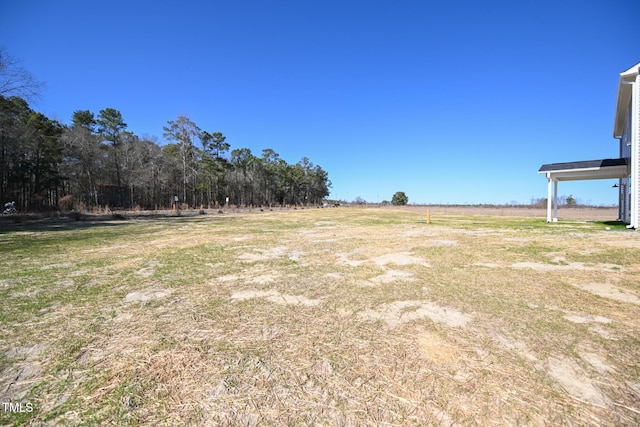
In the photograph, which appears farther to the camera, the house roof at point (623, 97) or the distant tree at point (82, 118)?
the distant tree at point (82, 118)

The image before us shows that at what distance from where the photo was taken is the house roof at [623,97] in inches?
381

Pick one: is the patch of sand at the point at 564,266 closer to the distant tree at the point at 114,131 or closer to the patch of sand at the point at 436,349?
the patch of sand at the point at 436,349

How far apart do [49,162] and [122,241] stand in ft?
80.3

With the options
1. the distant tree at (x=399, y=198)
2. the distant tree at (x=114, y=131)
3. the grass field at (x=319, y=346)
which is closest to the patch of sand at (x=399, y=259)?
the grass field at (x=319, y=346)

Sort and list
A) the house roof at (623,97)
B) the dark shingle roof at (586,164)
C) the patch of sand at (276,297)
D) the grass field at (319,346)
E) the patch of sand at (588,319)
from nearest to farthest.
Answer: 1. the grass field at (319,346)
2. the patch of sand at (588,319)
3. the patch of sand at (276,297)
4. the house roof at (623,97)
5. the dark shingle roof at (586,164)

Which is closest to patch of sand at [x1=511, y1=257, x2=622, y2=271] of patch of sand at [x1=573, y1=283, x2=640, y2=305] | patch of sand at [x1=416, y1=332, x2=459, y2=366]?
patch of sand at [x1=573, y1=283, x2=640, y2=305]

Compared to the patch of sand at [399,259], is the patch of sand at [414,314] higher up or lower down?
lower down

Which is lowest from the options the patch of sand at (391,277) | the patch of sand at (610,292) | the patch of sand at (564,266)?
the patch of sand at (391,277)

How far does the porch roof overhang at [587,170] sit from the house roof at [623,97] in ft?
10.0

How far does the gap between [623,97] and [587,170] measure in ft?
13.2

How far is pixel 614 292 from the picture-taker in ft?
10.9

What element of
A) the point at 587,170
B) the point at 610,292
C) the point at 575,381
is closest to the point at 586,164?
the point at 587,170

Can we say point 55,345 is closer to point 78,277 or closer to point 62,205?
point 78,277

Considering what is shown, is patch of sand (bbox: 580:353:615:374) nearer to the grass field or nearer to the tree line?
the grass field
